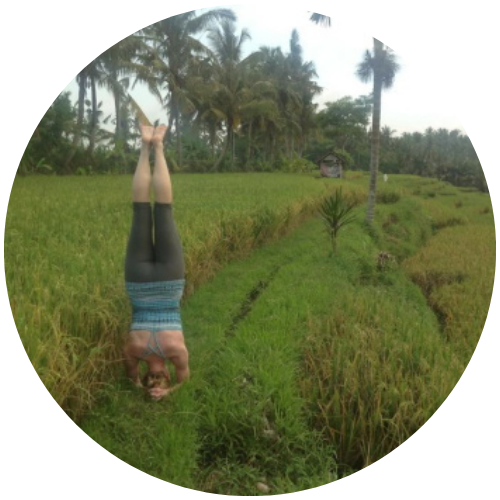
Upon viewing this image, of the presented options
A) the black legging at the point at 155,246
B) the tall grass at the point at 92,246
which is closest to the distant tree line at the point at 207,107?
the tall grass at the point at 92,246

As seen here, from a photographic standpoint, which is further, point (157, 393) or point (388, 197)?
point (388, 197)

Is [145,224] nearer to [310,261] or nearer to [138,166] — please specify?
[138,166]

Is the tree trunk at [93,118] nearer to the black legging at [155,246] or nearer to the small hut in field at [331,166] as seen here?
the black legging at [155,246]

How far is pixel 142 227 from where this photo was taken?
6.83 ft

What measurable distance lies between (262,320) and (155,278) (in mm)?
517

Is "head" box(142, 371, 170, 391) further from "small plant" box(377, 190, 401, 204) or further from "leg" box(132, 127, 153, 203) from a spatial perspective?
"small plant" box(377, 190, 401, 204)

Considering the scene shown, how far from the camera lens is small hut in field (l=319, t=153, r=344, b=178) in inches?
97.8

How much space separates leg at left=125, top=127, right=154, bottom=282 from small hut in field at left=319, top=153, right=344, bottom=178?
0.90 metres

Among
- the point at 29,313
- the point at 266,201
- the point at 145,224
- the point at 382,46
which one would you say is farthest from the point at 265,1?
the point at 29,313

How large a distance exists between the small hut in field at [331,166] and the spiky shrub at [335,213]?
101 mm

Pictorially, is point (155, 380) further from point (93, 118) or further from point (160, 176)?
point (93, 118)

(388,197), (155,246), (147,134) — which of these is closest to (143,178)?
(147,134)

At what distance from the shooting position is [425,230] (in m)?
2.70

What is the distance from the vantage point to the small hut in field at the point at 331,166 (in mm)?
2484
